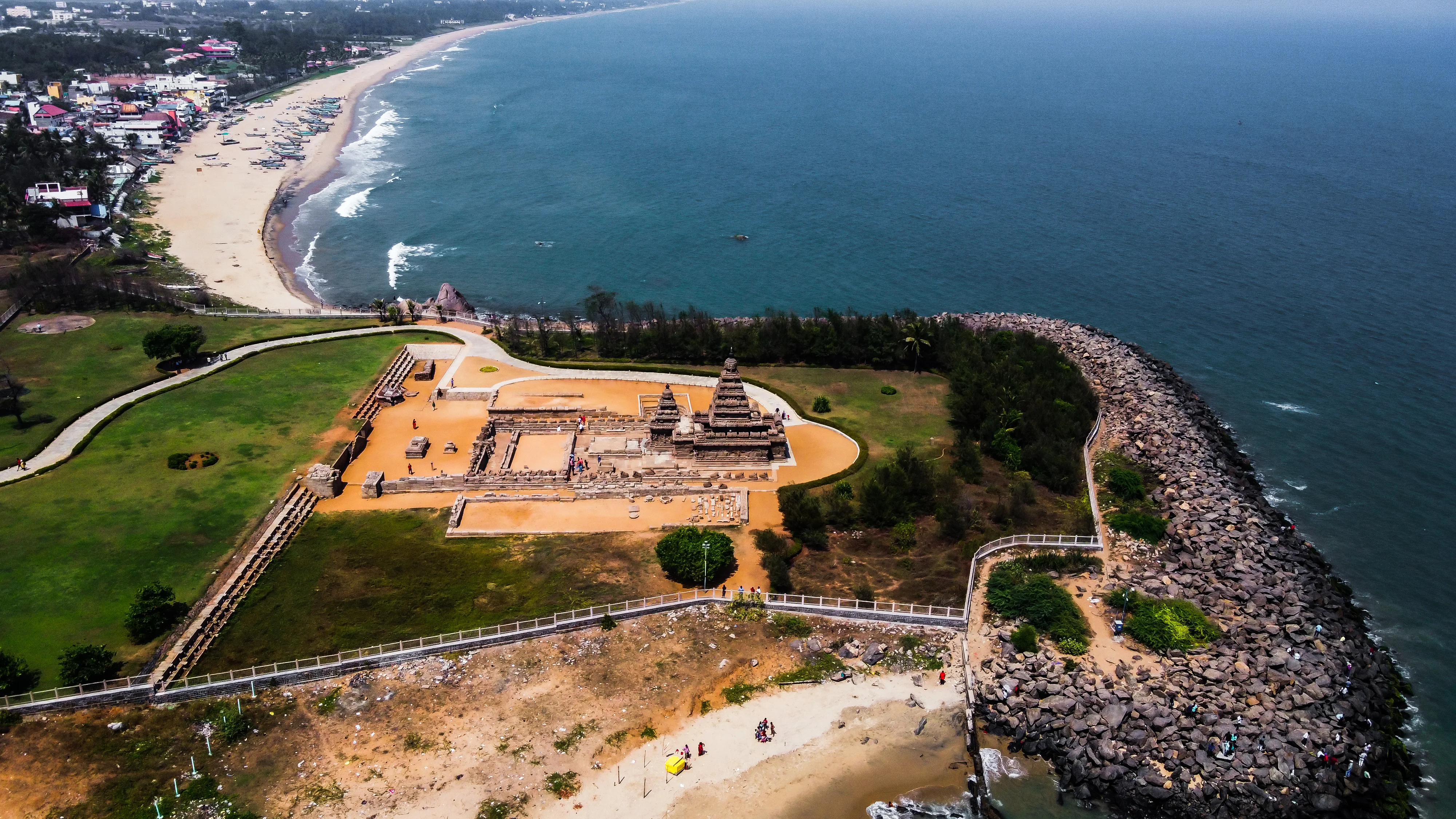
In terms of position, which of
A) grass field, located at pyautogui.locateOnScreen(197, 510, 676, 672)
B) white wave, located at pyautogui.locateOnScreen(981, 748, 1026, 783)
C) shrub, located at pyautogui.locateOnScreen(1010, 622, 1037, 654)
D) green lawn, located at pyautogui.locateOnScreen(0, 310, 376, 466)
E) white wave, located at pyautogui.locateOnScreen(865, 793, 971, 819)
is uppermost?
green lawn, located at pyautogui.locateOnScreen(0, 310, 376, 466)

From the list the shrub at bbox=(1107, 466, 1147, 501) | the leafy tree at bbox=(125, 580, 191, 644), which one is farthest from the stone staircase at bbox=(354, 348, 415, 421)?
the shrub at bbox=(1107, 466, 1147, 501)

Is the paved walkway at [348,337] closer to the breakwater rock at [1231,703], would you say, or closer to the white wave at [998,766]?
the breakwater rock at [1231,703]

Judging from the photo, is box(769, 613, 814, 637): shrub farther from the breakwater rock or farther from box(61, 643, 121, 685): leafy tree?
box(61, 643, 121, 685): leafy tree

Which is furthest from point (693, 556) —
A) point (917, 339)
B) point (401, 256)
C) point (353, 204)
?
point (353, 204)

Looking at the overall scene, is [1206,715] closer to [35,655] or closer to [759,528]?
[759,528]

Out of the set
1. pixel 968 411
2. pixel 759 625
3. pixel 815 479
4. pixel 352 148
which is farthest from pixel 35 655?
pixel 352 148

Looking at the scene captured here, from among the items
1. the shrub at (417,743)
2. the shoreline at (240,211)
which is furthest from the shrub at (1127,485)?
the shoreline at (240,211)

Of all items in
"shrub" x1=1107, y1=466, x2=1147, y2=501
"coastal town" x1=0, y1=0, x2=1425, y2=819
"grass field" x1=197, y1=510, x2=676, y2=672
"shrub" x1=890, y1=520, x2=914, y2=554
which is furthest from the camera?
"shrub" x1=1107, y1=466, x2=1147, y2=501
